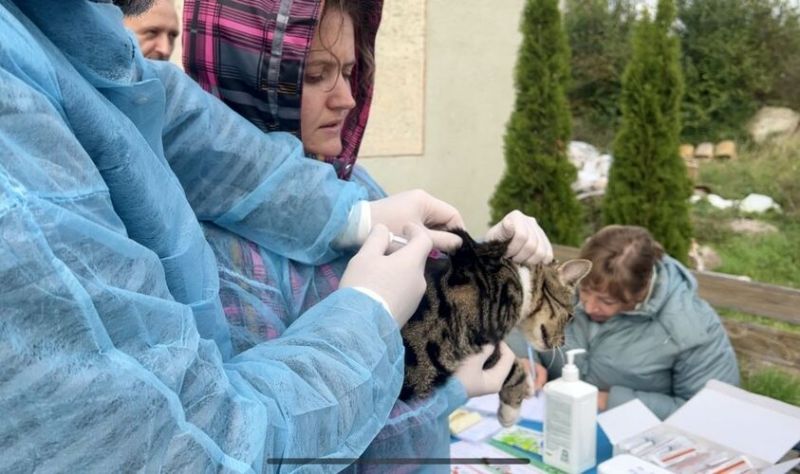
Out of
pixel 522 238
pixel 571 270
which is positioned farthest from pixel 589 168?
pixel 522 238

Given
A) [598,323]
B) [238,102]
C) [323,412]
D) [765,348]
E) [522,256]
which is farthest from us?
[765,348]

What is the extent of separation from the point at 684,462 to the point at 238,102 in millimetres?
1271

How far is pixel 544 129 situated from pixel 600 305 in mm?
2457

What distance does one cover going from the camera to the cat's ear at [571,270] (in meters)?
1.35

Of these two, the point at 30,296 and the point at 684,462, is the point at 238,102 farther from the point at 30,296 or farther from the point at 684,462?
the point at 684,462

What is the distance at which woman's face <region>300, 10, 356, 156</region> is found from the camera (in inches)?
39.1

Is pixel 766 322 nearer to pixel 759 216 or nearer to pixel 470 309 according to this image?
pixel 470 309

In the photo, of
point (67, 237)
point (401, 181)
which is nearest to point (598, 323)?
point (67, 237)

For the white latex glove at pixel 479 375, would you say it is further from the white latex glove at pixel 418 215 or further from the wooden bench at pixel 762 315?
the wooden bench at pixel 762 315

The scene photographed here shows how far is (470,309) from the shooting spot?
1.08 metres

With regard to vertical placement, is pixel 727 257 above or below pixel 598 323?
below

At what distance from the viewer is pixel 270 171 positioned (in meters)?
0.84

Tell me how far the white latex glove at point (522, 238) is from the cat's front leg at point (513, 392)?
0.27m

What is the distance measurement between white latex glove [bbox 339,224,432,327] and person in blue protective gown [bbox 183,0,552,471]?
120 mm
